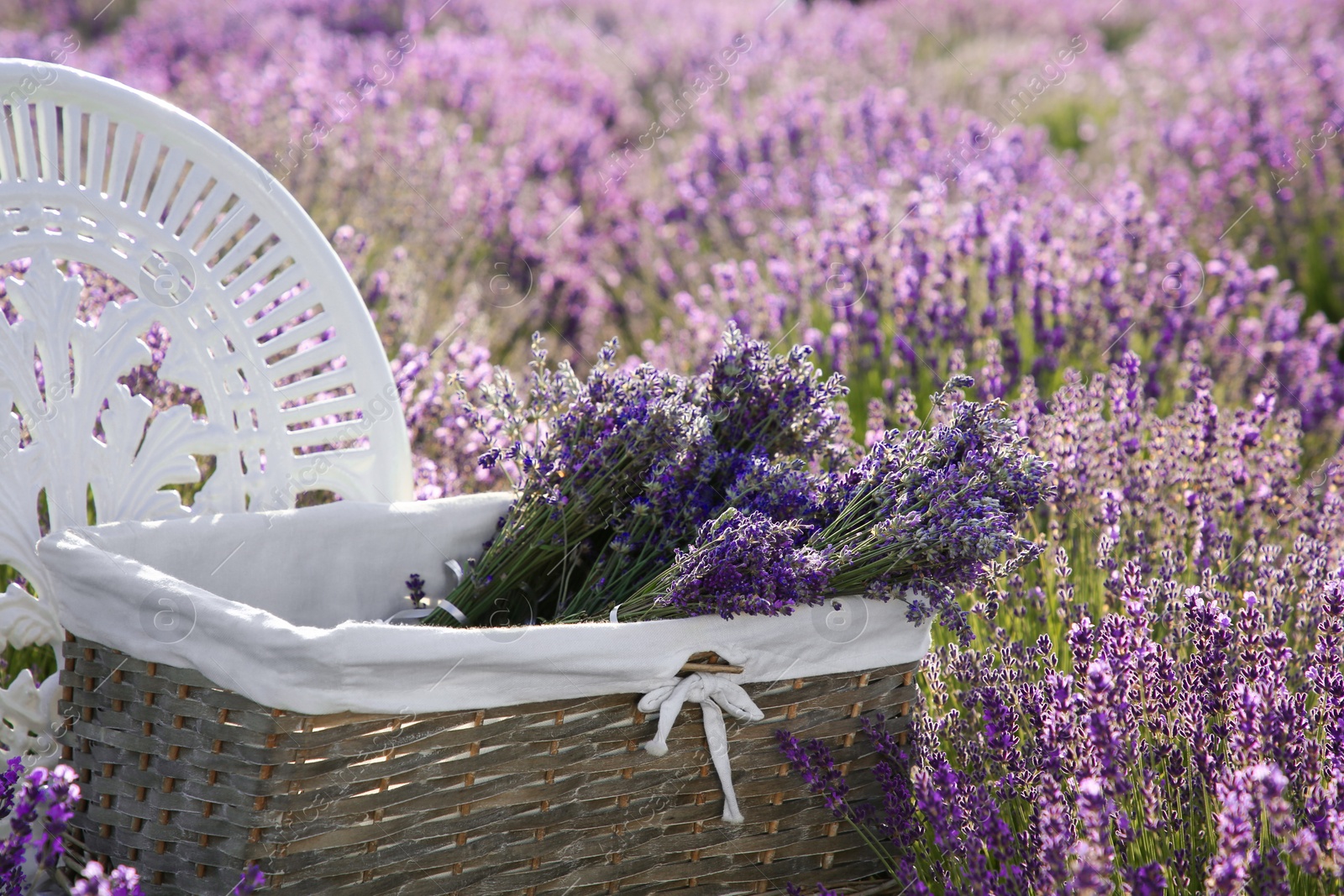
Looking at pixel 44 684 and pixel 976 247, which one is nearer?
pixel 44 684

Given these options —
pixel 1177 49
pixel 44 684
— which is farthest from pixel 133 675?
pixel 1177 49

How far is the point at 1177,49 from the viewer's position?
7645mm

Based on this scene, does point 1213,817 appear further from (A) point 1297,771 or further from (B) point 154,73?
(B) point 154,73

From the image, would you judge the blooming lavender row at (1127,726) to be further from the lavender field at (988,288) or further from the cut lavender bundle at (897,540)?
the cut lavender bundle at (897,540)

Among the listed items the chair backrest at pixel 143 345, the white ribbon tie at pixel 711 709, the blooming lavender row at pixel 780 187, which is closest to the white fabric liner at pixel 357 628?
the white ribbon tie at pixel 711 709

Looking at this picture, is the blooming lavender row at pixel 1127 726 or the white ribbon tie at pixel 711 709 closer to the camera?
the blooming lavender row at pixel 1127 726

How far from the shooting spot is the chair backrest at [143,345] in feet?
5.57

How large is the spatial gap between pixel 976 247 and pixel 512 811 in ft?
7.71

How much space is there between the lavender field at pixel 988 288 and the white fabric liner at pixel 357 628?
0.19 m

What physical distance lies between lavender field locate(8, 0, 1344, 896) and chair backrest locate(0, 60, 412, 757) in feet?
0.84

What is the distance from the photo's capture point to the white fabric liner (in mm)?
1312

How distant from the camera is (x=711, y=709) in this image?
4.98ft

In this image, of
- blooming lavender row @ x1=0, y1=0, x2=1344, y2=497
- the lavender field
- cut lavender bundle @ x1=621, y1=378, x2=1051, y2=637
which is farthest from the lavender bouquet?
blooming lavender row @ x1=0, y1=0, x2=1344, y2=497

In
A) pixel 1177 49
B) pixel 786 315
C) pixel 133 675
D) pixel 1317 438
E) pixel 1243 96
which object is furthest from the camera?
pixel 1177 49
